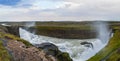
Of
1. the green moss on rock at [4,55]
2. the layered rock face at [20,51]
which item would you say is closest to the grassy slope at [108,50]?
the layered rock face at [20,51]

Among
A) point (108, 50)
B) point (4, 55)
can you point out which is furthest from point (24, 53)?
point (108, 50)

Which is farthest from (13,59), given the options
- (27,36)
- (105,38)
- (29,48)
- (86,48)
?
(105,38)

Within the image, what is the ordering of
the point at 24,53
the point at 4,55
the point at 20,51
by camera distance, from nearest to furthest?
the point at 4,55, the point at 20,51, the point at 24,53

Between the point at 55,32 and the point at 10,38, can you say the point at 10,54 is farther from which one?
the point at 55,32

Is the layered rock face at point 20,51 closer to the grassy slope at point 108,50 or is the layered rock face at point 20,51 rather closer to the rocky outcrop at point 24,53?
the rocky outcrop at point 24,53

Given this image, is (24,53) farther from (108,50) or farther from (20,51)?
(108,50)

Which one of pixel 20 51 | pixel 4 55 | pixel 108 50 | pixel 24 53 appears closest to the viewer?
pixel 4 55

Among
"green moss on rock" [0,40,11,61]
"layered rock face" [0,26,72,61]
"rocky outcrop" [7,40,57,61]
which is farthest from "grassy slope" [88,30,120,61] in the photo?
"green moss on rock" [0,40,11,61]

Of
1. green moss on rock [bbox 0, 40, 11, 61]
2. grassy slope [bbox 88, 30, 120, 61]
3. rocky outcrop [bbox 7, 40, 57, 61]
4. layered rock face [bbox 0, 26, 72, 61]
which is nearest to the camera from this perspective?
green moss on rock [bbox 0, 40, 11, 61]

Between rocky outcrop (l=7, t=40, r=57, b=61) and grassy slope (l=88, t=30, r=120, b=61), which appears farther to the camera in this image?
grassy slope (l=88, t=30, r=120, b=61)

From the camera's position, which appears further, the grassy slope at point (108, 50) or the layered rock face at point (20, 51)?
the grassy slope at point (108, 50)

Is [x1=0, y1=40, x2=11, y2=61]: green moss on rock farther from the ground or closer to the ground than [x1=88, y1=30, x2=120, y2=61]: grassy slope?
farther from the ground

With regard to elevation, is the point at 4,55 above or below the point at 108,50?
above

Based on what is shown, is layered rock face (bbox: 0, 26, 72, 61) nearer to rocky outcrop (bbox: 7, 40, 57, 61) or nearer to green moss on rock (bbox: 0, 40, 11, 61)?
rocky outcrop (bbox: 7, 40, 57, 61)
